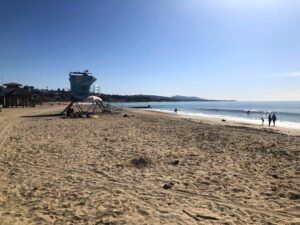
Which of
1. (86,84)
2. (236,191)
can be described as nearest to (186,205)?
(236,191)

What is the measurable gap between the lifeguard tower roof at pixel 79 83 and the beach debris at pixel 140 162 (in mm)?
27126

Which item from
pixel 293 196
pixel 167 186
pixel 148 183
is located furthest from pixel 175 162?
pixel 293 196

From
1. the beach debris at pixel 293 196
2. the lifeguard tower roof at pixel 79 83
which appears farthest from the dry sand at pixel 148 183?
the lifeguard tower roof at pixel 79 83

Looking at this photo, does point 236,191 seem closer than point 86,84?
Yes

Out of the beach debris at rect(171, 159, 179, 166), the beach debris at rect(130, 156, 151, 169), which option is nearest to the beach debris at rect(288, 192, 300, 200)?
the beach debris at rect(171, 159, 179, 166)

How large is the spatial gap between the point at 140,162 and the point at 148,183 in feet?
6.49

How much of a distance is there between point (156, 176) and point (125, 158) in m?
2.26

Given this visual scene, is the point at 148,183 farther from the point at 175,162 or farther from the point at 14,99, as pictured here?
the point at 14,99

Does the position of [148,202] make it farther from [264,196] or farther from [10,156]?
[10,156]

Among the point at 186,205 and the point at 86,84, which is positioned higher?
the point at 86,84

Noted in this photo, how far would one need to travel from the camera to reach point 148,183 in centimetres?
731

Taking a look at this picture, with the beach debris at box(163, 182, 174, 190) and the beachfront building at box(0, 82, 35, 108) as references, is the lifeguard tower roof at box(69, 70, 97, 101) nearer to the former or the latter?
the beachfront building at box(0, 82, 35, 108)

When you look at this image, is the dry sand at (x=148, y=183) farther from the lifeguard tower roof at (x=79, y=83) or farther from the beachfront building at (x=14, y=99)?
the beachfront building at (x=14, y=99)

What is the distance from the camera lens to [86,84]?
35938mm
